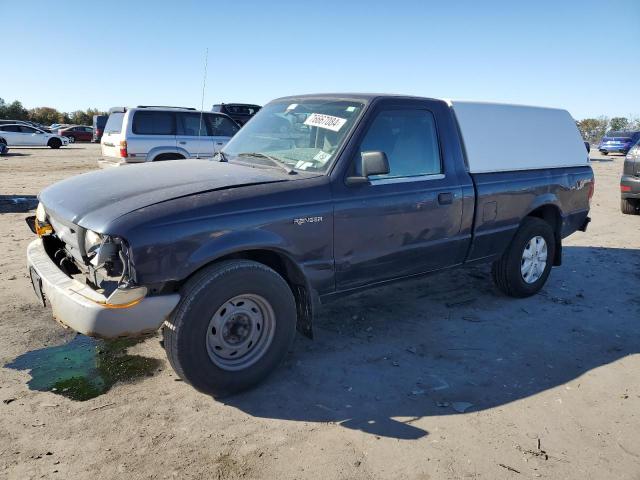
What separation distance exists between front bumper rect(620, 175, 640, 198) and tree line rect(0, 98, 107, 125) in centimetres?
5175

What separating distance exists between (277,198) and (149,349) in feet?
5.40

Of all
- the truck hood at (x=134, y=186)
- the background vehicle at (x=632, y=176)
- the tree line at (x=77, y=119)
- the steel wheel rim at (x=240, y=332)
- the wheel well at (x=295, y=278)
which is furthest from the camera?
the tree line at (x=77, y=119)

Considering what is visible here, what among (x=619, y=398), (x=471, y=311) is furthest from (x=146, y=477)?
(x=471, y=311)

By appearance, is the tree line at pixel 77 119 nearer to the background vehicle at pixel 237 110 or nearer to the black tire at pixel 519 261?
the background vehicle at pixel 237 110

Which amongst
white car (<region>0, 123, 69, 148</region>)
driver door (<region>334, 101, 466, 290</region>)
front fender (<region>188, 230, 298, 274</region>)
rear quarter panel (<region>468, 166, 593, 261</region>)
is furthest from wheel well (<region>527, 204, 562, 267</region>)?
white car (<region>0, 123, 69, 148</region>)

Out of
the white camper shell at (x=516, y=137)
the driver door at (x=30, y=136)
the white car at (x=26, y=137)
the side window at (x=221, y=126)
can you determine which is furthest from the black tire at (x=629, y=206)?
the driver door at (x=30, y=136)

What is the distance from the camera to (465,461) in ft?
8.69

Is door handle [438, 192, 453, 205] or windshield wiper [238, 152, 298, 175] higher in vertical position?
windshield wiper [238, 152, 298, 175]

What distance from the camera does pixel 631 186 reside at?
31.6 ft

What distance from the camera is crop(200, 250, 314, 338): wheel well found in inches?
133

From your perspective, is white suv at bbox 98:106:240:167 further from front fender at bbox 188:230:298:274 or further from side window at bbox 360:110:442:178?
front fender at bbox 188:230:298:274

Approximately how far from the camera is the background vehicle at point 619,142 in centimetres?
2912

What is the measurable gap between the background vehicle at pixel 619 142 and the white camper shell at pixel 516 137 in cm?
2803

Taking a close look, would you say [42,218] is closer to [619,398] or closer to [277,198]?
[277,198]
